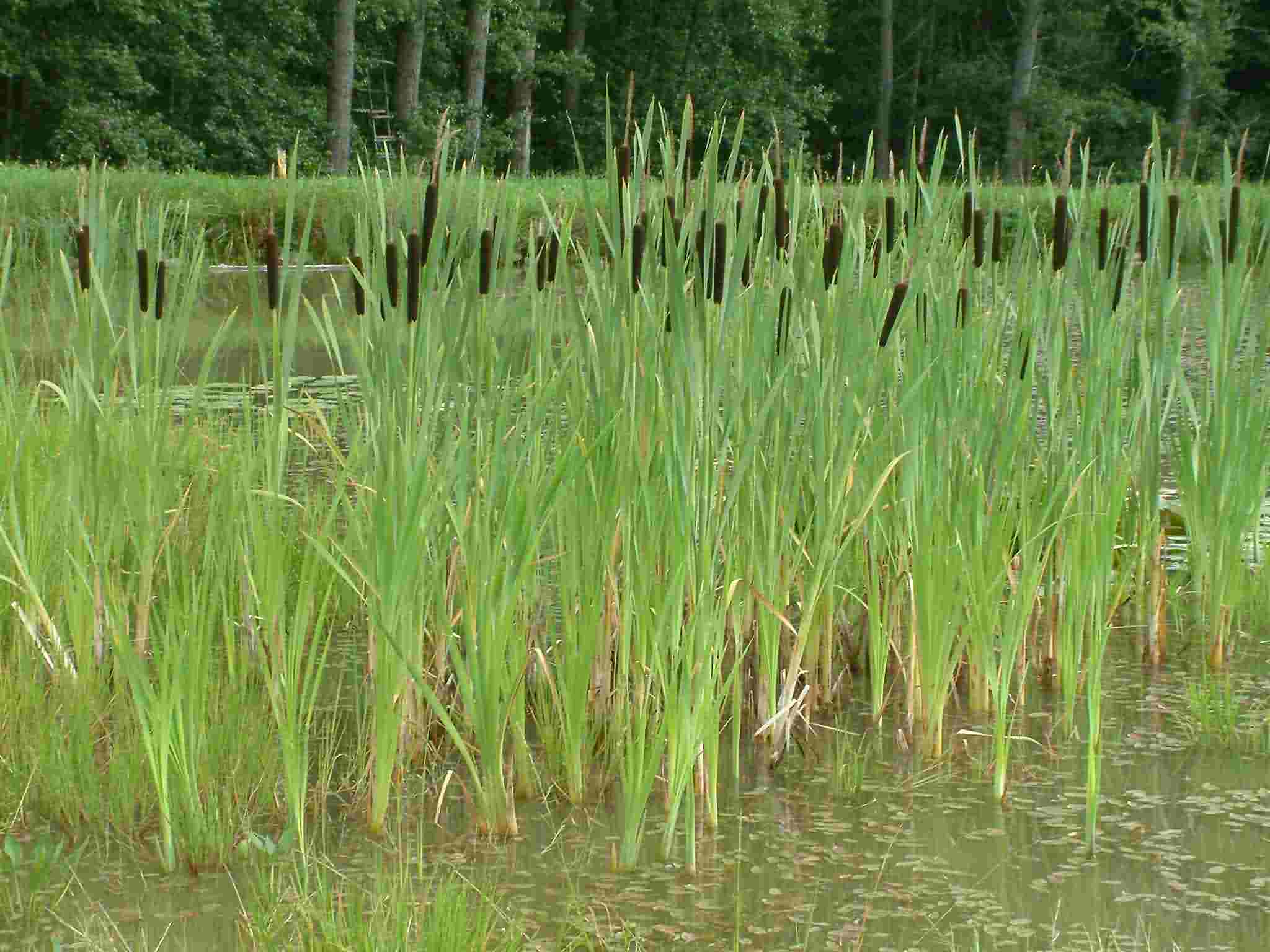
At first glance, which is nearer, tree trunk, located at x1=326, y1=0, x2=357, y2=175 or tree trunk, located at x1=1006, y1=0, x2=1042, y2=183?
tree trunk, located at x1=326, y1=0, x2=357, y2=175

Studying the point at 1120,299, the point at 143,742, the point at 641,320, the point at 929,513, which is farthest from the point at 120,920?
the point at 1120,299

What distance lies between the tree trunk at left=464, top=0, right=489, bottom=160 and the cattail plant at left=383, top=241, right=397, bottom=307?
18.2m

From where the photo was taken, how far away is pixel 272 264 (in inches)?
89.4

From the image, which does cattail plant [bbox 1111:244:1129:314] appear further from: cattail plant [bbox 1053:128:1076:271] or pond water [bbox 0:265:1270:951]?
pond water [bbox 0:265:1270:951]

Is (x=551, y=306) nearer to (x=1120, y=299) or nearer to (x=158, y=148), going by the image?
(x=1120, y=299)


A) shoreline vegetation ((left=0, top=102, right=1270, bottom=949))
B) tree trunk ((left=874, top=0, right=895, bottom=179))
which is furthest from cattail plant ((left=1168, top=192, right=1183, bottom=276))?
tree trunk ((left=874, top=0, right=895, bottom=179))

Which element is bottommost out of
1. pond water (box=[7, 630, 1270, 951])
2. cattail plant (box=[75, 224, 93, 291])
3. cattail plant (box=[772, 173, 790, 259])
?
pond water (box=[7, 630, 1270, 951])

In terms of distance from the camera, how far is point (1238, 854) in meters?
2.28

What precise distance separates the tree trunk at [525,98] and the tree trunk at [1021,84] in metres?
8.67

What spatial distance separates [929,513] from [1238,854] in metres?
0.68

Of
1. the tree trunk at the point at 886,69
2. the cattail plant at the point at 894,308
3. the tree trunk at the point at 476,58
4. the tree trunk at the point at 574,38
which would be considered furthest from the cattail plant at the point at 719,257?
the tree trunk at the point at 886,69

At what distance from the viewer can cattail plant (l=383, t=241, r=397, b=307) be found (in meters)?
2.16

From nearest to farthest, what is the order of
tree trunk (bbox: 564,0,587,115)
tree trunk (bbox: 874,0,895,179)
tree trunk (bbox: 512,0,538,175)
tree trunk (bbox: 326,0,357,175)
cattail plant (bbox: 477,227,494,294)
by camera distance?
cattail plant (bbox: 477,227,494,294)
tree trunk (bbox: 326,0,357,175)
tree trunk (bbox: 512,0,538,175)
tree trunk (bbox: 564,0,587,115)
tree trunk (bbox: 874,0,895,179)

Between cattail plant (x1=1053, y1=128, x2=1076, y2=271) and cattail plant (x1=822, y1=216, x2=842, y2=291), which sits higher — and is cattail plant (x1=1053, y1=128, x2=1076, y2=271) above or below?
above
